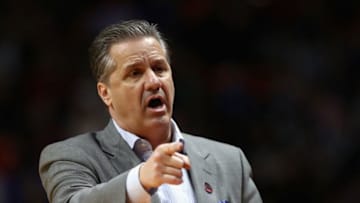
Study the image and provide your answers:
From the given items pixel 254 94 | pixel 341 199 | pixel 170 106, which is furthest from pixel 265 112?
pixel 170 106

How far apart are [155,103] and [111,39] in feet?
1.02

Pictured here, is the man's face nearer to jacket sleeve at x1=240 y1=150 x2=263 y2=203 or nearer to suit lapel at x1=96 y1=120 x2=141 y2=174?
suit lapel at x1=96 y1=120 x2=141 y2=174

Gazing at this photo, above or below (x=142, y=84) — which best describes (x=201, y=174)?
below

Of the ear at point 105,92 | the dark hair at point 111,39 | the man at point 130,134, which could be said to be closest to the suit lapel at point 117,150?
the man at point 130,134

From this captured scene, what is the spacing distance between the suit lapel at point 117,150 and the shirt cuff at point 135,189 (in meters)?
0.45

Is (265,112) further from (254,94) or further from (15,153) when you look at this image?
(15,153)

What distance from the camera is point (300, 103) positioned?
7191 mm

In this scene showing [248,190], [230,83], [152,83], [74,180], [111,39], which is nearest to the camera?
[74,180]

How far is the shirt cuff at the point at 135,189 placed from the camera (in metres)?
2.99

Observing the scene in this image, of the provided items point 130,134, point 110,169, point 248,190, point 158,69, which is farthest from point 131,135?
point 248,190

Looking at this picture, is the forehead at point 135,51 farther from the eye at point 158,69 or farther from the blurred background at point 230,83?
the blurred background at point 230,83

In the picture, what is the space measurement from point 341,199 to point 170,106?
3725mm

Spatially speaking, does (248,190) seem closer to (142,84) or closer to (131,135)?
(131,135)

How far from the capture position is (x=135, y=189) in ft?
9.88
